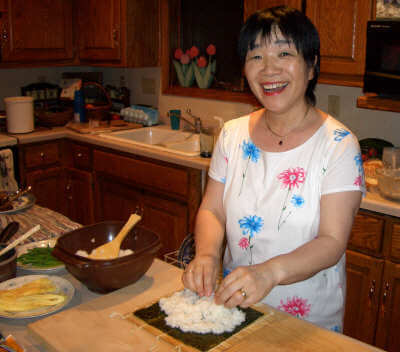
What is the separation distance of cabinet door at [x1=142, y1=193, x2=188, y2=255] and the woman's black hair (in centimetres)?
151

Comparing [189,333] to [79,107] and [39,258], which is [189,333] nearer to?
[39,258]

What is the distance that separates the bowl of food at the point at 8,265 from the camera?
1.15m

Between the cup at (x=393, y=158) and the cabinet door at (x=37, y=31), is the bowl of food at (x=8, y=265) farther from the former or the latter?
the cabinet door at (x=37, y=31)

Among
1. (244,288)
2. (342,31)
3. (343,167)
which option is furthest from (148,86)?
(244,288)

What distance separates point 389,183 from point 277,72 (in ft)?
2.99

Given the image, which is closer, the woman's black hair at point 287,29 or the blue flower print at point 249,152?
the woman's black hair at point 287,29

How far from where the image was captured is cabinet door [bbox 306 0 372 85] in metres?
2.06

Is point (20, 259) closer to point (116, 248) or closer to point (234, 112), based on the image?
point (116, 248)

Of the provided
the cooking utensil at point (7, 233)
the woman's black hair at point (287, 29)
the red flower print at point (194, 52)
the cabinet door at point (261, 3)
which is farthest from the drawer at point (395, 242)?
the red flower print at point (194, 52)

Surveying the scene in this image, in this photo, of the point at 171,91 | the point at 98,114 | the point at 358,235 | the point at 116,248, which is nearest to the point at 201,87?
the point at 171,91

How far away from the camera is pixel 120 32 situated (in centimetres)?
320

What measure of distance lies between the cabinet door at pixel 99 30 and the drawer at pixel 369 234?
2052mm

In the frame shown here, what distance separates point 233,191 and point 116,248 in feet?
1.22

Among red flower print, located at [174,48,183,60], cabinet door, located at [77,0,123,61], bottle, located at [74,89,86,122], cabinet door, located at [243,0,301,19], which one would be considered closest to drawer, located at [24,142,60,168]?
bottle, located at [74,89,86,122]
